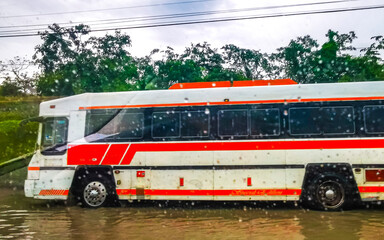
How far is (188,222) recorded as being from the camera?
870 centimetres

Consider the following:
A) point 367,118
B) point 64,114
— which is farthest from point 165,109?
point 367,118

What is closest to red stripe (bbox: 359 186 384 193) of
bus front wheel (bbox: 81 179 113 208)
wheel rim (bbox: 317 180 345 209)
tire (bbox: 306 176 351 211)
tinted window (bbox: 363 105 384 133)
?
tire (bbox: 306 176 351 211)

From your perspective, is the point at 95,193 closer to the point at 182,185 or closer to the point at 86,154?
the point at 86,154

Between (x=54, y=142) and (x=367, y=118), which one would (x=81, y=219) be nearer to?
(x=54, y=142)

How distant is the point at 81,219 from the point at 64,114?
10.7 ft

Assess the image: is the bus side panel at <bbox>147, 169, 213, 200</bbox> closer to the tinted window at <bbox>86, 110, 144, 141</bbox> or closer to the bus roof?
the tinted window at <bbox>86, 110, 144, 141</bbox>

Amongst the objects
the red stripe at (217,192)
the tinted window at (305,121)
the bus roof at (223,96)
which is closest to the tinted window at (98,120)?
the bus roof at (223,96)

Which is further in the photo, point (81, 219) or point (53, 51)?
point (53, 51)

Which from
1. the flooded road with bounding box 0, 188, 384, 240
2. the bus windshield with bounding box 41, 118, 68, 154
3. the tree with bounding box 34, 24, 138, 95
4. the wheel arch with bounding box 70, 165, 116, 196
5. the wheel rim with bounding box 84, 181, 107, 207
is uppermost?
the tree with bounding box 34, 24, 138, 95

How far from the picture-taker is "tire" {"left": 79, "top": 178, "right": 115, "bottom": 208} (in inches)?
421

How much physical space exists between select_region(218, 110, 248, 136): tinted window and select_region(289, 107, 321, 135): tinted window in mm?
1215

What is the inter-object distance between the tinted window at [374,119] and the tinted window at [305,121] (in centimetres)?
121

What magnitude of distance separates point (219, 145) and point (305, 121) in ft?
7.71

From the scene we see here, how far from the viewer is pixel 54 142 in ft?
35.8
